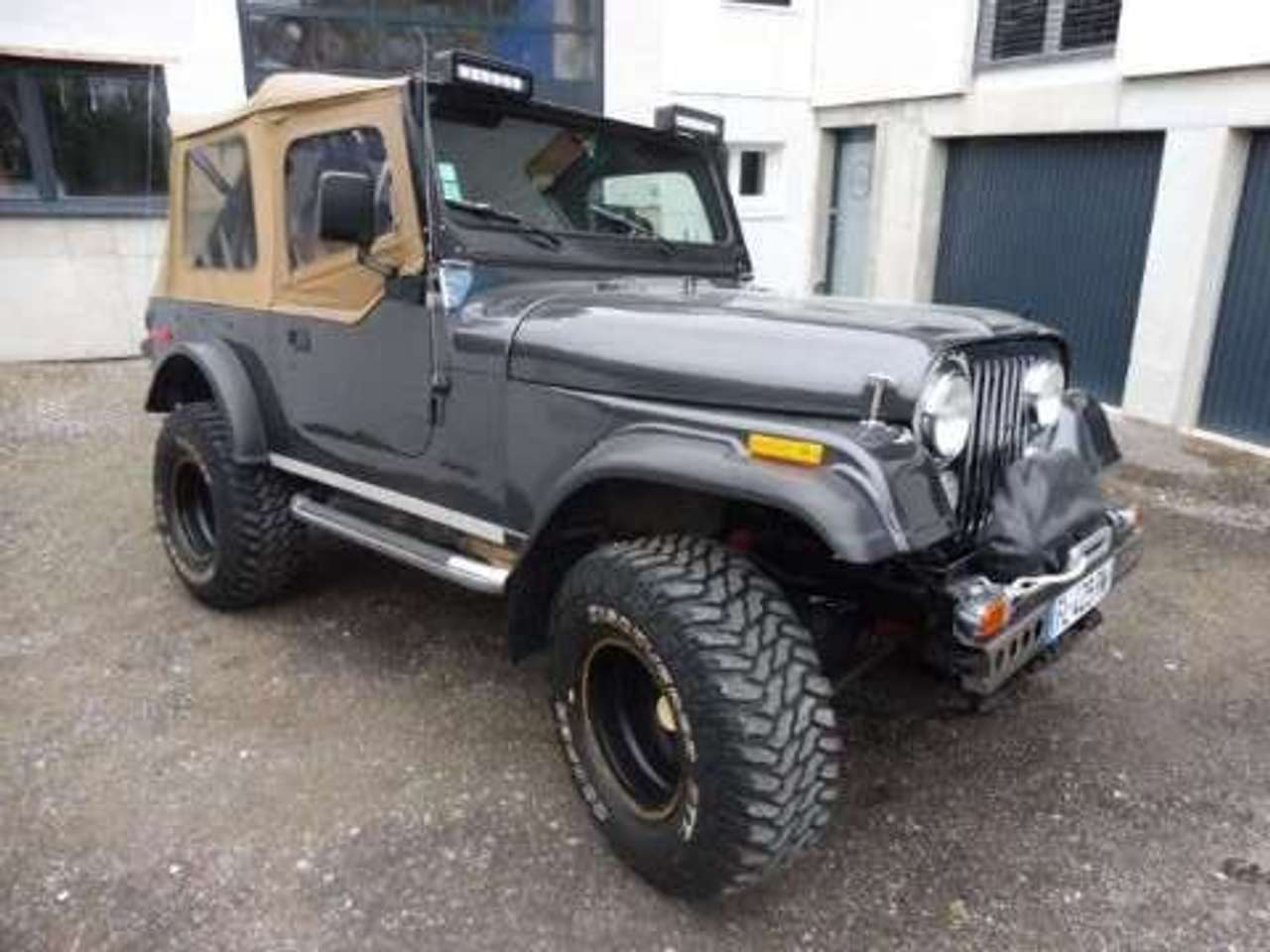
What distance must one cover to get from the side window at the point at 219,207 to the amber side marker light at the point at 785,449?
2.49m

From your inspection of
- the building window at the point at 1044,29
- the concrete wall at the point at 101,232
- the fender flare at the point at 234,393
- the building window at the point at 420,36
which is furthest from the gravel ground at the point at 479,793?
the building window at the point at 420,36

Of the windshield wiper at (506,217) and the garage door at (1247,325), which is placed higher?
the windshield wiper at (506,217)

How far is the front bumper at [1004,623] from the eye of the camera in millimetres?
2264

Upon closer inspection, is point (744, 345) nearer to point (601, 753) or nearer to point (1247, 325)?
point (601, 753)

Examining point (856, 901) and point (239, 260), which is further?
point (239, 260)

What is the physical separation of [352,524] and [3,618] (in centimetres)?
183

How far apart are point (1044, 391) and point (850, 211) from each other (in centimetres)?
925

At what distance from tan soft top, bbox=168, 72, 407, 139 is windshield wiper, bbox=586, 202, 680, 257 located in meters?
0.82

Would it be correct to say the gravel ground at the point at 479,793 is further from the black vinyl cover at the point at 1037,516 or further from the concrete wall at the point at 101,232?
the concrete wall at the point at 101,232

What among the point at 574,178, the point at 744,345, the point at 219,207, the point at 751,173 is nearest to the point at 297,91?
the point at 219,207

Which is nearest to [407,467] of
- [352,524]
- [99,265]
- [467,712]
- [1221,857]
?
[352,524]

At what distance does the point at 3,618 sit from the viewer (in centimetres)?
418

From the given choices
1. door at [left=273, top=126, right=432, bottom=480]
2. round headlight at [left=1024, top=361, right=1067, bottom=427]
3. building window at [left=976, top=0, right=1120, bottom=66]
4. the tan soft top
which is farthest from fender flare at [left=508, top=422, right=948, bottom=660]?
building window at [left=976, top=0, right=1120, bottom=66]

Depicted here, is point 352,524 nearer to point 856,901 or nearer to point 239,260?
point 239,260
